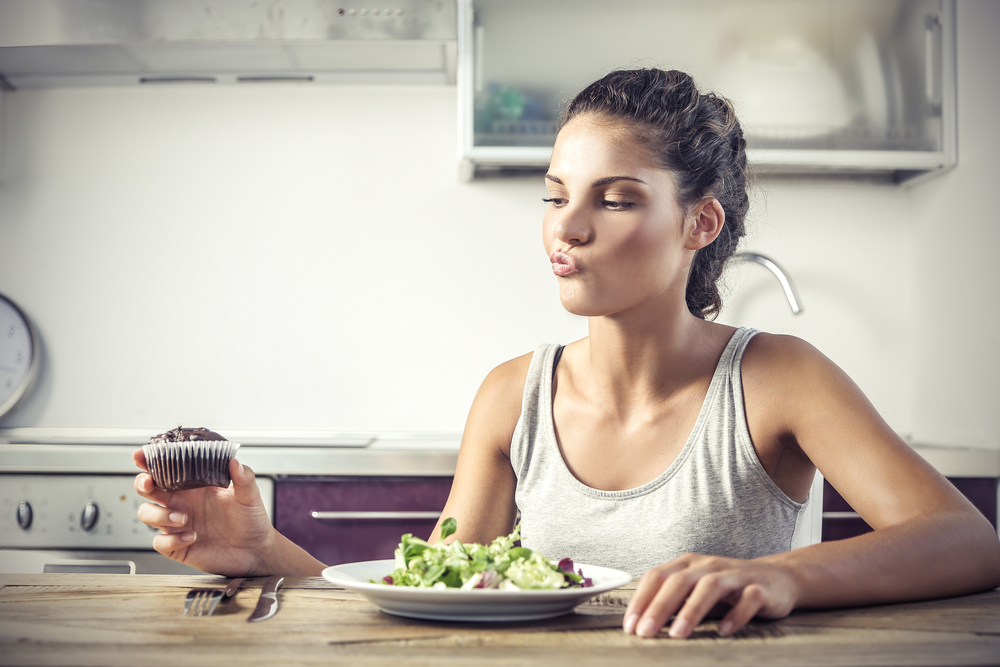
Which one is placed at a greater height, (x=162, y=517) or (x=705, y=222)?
(x=705, y=222)

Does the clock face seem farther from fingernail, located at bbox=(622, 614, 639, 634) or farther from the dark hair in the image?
fingernail, located at bbox=(622, 614, 639, 634)

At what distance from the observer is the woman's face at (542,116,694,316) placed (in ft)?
3.31

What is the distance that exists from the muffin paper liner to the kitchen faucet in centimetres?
155

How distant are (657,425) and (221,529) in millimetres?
604

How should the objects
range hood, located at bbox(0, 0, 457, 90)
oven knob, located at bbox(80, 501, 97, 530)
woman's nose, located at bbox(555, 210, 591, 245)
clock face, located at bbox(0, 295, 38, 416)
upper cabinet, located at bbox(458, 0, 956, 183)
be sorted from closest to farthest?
woman's nose, located at bbox(555, 210, 591, 245)
oven knob, located at bbox(80, 501, 97, 530)
range hood, located at bbox(0, 0, 457, 90)
upper cabinet, located at bbox(458, 0, 956, 183)
clock face, located at bbox(0, 295, 38, 416)

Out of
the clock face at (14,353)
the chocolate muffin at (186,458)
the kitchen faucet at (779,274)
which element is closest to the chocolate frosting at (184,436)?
the chocolate muffin at (186,458)

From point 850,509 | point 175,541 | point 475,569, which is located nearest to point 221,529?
point 175,541

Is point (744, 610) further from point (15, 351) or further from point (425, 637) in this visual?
point (15, 351)

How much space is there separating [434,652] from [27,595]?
0.46 meters

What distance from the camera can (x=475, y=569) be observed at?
0.67m

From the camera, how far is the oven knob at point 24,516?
1.69 metres

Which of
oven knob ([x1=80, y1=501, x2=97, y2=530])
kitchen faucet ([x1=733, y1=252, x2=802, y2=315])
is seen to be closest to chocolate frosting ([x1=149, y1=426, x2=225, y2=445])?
oven knob ([x1=80, y1=501, x2=97, y2=530])

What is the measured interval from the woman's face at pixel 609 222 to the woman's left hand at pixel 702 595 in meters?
0.44

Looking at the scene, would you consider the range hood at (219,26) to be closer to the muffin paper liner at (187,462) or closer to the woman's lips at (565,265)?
the woman's lips at (565,265)
